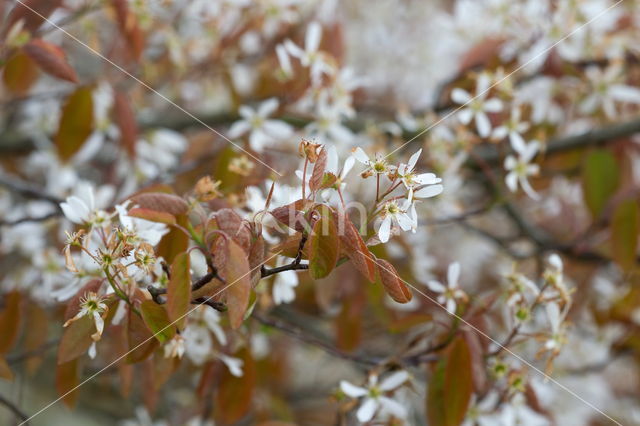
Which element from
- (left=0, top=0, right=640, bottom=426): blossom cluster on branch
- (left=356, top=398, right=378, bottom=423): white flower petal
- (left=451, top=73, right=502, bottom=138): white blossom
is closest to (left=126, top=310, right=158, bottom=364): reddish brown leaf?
(left=0, top=0, right=640, bottom=426): blossom cluster on branch

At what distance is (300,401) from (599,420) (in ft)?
2.45

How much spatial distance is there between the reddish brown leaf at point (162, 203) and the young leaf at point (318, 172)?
0.15 metres

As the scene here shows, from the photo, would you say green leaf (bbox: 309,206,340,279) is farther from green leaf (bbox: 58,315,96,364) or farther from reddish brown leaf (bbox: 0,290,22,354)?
reddish brown leaf (bbox: 0,290,22,354)

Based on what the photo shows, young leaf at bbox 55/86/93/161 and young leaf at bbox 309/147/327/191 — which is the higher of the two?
young leaf at bbox 309/147/327/191

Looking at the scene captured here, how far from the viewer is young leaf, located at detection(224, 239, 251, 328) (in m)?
0.65

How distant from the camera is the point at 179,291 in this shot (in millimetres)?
678

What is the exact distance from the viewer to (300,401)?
6.34ft

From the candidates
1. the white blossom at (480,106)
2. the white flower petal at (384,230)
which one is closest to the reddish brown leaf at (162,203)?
the white flower petal at (384,230)

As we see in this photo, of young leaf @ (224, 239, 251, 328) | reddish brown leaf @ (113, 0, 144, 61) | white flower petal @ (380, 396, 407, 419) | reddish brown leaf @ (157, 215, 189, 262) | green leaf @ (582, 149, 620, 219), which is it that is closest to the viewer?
young leaf @ (224, 239, 251, 328)

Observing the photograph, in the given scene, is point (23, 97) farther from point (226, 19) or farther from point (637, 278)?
point (637, 278)

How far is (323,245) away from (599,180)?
935 millimetres

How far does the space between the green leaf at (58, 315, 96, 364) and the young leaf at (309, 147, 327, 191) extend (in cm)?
28

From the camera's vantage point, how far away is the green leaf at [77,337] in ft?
2.53

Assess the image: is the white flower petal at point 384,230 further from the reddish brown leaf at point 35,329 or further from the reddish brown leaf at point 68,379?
the reddish brown leaf at point 35,329
